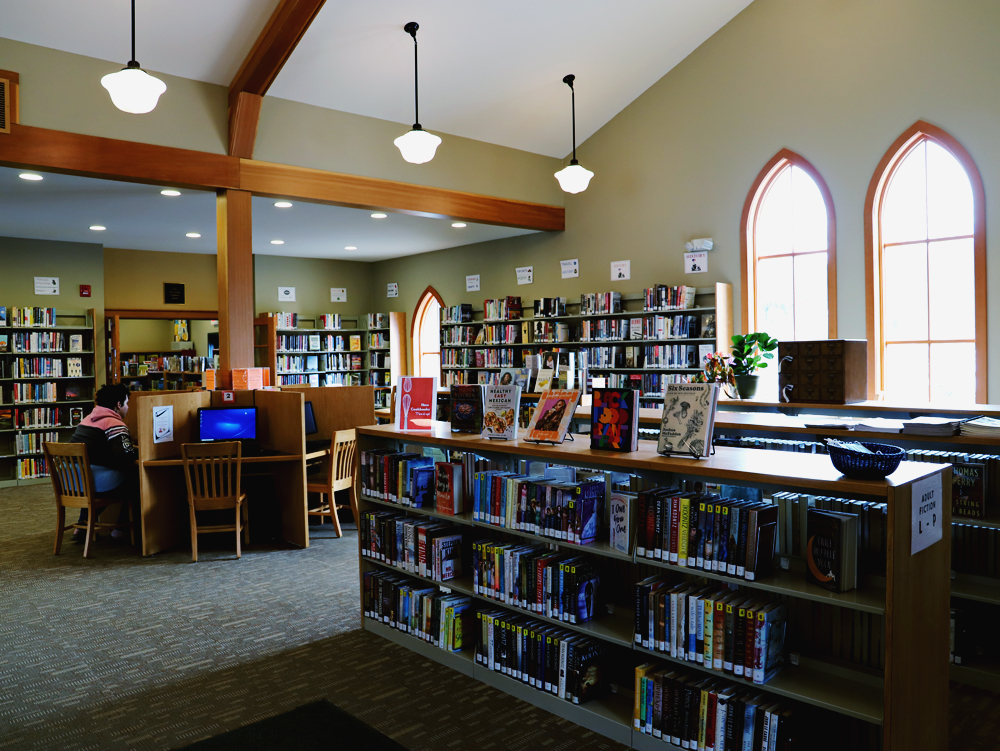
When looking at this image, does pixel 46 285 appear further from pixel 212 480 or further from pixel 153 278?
pixel 212 480

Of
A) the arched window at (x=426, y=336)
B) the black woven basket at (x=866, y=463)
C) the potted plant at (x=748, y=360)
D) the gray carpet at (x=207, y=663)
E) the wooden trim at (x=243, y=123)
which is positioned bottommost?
the gray carpet at (x=207, y=663)

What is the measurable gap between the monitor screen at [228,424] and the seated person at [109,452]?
22.8 inches

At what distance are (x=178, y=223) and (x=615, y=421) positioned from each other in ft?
25.3

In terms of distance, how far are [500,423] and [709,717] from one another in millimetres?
1530

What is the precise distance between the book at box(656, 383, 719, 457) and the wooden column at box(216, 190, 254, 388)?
449cm

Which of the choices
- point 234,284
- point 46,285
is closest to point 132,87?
point 234,284

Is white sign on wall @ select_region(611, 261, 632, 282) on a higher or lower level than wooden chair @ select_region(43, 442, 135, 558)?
higher

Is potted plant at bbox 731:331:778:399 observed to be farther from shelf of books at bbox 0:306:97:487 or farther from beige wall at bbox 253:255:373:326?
shelf of books at bbox 0:306:97:487

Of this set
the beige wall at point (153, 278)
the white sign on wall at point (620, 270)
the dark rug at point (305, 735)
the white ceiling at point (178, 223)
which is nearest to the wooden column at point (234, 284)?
the white ceiling at point (178, 223)

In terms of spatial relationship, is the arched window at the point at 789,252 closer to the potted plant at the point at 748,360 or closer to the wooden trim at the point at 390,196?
the potted plant at the point at 748,360

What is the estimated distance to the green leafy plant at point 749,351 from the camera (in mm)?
6211

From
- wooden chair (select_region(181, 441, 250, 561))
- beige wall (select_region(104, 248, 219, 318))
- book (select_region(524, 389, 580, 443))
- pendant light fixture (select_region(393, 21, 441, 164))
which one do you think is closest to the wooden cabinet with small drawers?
book (select_region(524, 389, 580, 443))

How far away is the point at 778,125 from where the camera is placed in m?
6.94

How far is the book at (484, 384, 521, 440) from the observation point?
11.2ft
